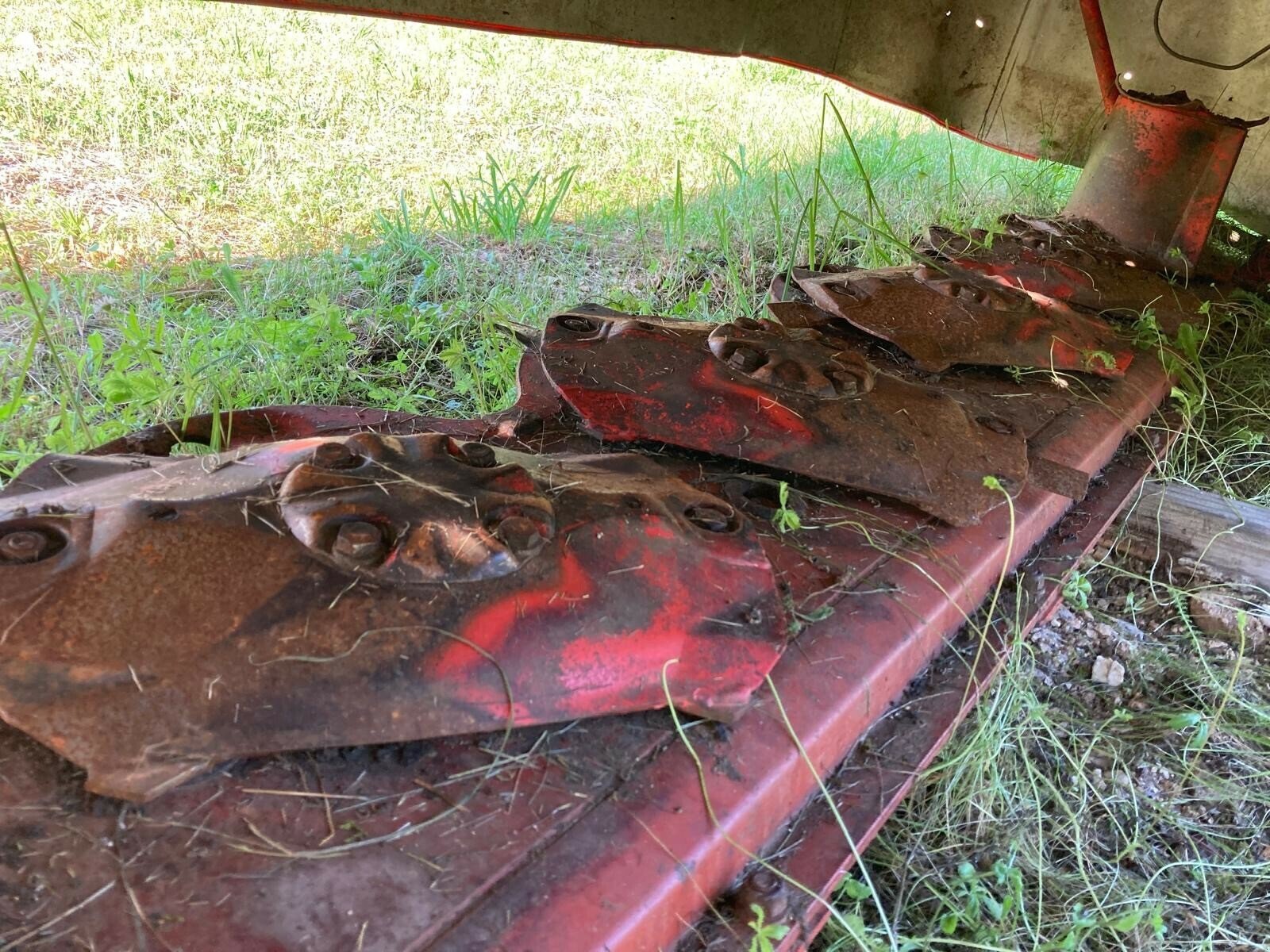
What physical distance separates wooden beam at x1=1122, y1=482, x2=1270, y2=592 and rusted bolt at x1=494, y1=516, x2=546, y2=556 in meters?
1.93

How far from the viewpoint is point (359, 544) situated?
42.1 inches

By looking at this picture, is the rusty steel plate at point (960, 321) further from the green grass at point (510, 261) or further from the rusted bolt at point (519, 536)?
the rusted bolt at point (519, 536)

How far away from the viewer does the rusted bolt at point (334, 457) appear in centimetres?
120

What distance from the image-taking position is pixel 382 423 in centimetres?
168

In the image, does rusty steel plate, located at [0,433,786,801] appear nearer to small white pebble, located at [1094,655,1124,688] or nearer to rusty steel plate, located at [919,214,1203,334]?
small white pebble, located at [1094,655,1124,688]

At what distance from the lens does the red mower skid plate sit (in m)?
0.85

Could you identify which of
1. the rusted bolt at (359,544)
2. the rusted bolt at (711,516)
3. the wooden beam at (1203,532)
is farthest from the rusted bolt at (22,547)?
the wooden beam at (1203,532)

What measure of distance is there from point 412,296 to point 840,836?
7.73 ft

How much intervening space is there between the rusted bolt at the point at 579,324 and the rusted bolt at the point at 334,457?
2.22 ft

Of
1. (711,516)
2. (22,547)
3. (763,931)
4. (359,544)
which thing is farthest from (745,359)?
(22,547)

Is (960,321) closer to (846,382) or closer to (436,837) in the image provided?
(846,382)

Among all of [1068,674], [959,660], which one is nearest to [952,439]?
[959,660]

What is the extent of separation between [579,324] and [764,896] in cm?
113

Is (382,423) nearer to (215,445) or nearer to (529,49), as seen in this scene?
(215,445)
